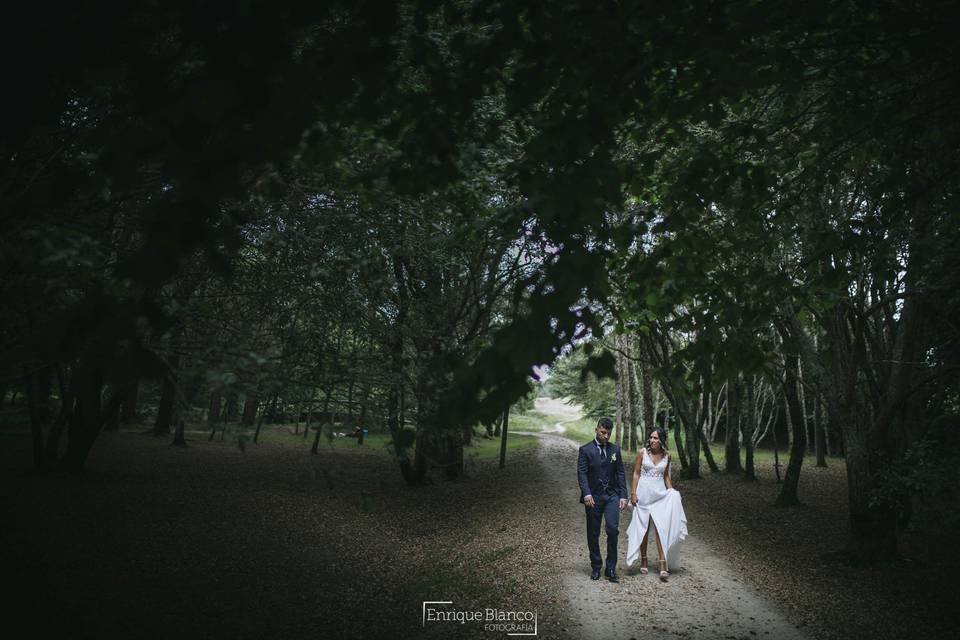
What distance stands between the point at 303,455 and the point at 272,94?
24.4m

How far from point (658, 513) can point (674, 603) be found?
1.36 m

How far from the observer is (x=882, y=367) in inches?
438

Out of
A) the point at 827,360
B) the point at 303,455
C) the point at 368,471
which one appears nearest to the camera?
the point at 827,360

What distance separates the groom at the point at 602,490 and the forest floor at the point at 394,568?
41 cm

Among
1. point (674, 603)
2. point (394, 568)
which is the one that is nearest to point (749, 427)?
point (674, 603)

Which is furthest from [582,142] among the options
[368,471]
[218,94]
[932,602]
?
[368,471]

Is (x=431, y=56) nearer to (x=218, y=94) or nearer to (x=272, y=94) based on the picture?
(x=272, y=94)

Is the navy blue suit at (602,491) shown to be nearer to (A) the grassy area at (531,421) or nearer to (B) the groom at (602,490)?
(B) the groom at (602,490)

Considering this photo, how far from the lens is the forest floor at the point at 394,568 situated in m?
6.63


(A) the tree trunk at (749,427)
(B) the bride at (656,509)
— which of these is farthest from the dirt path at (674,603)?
(A) the tree trunk at (749,427)

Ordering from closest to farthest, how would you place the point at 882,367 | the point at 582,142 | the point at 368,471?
1. the point at 582,142
2. the point at 882,367
3. the point at 368,471

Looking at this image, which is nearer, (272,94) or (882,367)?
(272,94)

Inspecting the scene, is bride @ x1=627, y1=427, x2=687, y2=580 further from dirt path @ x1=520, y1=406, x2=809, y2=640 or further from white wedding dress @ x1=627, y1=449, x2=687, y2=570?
dirt path @ x1=520, y1=406, x2=809, y2=640

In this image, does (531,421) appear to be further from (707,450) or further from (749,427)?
(707,450)
